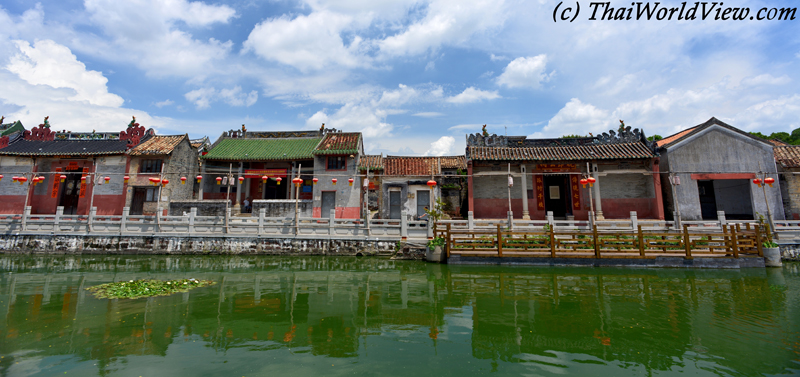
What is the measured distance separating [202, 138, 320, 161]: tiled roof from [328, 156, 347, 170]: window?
54.4 inches

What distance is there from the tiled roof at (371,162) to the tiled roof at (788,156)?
20426mm

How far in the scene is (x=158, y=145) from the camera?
20453mm

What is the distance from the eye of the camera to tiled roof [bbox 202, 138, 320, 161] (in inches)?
810

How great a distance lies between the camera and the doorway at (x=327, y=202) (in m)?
19.4

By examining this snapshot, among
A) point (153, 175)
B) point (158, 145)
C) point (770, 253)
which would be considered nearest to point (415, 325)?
point (770, 253)

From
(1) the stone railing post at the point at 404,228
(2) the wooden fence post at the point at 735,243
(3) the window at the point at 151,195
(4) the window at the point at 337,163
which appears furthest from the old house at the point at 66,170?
(2) the wooden fence post at the point at 735,243

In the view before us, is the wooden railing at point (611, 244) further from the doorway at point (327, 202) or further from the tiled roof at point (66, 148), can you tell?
the tiled roof at point (66, 148)

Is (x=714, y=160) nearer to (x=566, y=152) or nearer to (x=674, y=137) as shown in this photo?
(x=674, y=137)

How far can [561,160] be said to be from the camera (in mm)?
17406

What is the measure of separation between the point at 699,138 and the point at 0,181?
3911cm

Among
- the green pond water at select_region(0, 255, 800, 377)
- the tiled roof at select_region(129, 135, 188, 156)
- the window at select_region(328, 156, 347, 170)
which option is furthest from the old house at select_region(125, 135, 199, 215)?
the green pond water at select_region(0, 255, 800, 377)

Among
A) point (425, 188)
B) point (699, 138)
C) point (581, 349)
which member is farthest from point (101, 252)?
point (699, 138)

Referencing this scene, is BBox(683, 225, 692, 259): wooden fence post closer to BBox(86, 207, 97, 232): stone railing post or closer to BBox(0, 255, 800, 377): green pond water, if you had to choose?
BBox(0, 255, 800, 377): green pond water

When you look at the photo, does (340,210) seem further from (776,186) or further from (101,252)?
(776,186)
